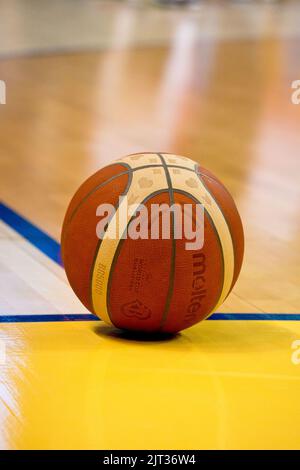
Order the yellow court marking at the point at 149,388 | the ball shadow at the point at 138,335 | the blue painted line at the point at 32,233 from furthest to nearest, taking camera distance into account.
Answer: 1. the blue painted line at the point at 32,233
2. the ball shadow at the point at 138,335
3. the yellow court marking at the point at 149,388

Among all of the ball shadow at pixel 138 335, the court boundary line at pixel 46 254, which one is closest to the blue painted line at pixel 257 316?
the court boundary line at pixel 46 254

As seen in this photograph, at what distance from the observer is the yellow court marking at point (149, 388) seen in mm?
2537

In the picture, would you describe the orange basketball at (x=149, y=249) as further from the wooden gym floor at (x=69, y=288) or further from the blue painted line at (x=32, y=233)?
the blue painted line at (x=32, y=233)

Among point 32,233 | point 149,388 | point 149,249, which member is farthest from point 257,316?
point 32,233

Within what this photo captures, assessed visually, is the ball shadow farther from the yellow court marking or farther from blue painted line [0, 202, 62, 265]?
blue painted line [0, 202, 62, 265]

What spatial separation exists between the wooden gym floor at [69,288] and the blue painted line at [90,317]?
0.01m

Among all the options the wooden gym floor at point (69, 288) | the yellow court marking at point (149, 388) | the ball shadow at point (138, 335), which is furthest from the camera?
the ball shadow at point (138, 335)

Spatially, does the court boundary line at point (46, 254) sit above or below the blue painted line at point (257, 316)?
above

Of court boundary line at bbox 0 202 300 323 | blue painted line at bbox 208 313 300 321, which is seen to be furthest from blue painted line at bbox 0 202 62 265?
blue painted line at bbox 208 313 300 321

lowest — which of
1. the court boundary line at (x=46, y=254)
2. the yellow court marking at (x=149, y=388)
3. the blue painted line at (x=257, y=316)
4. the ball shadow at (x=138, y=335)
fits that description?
the yellow court marking at (x=149, y=388)

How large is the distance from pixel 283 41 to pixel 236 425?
33.0 feet

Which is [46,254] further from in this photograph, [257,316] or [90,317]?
[257,316]
